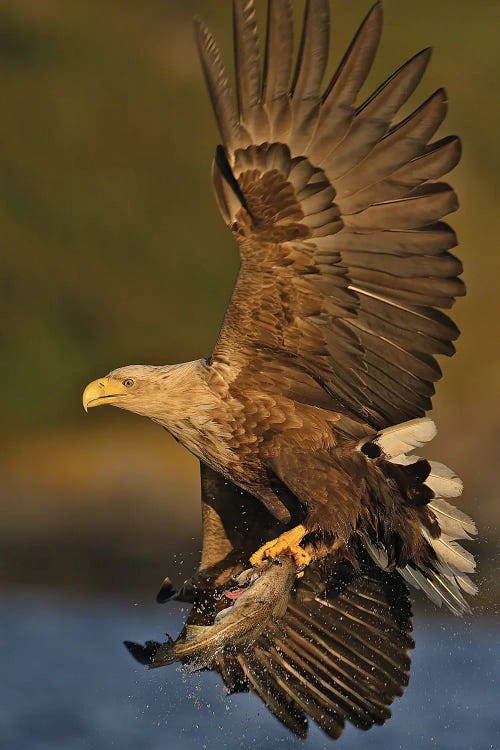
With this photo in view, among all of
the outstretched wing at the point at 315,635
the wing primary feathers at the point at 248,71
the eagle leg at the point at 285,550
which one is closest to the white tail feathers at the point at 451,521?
the outstretched wing at the point at 315,635

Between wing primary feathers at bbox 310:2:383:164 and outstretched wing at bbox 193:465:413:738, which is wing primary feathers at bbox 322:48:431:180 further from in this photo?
outstretched wing at bbox 193:465:413:738

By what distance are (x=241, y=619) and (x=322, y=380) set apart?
139 cm

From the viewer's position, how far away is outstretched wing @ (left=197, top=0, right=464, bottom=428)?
6430 mm

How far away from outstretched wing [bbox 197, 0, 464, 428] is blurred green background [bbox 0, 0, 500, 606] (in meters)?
4.95

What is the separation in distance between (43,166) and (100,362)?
9.77ft

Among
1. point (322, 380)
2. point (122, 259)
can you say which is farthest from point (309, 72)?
point (122, 259)

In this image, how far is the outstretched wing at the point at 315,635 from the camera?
737cm

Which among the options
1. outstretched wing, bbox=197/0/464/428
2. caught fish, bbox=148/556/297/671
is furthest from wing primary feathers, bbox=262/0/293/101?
caught fish, bbox=148/556/297/671

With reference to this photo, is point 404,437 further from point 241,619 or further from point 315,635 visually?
point 241,619

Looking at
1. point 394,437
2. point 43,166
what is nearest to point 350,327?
point 394,437

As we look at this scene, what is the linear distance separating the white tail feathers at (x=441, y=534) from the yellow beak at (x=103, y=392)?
4.05 ft

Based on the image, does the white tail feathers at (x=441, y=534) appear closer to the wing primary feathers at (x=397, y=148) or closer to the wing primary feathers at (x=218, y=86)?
the wing primary feathers at (x=397, y=148)

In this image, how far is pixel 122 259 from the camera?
50.1ft

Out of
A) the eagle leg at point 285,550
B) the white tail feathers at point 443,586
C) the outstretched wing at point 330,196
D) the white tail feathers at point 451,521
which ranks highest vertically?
the outstretched wing at point 330,196
